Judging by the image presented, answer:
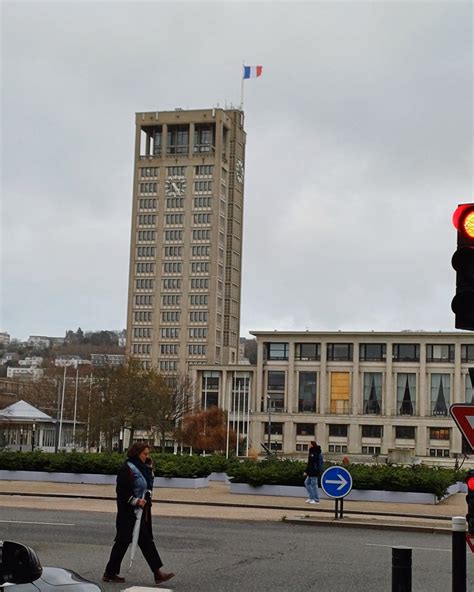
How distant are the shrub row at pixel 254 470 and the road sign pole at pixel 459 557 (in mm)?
20431

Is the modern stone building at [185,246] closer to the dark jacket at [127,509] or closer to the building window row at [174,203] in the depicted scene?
the building window row at [174,203]

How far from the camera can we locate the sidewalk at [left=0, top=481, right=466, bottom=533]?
69.5 ft

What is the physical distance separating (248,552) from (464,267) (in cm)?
911

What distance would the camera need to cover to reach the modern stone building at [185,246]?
16150cm

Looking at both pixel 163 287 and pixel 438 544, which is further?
pixel 163 287

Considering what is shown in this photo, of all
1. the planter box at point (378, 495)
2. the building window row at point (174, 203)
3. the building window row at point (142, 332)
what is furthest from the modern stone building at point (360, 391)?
the planter box at point (378, 495)

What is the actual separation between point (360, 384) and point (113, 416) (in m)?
43.8

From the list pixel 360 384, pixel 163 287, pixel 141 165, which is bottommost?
pixel 360 384

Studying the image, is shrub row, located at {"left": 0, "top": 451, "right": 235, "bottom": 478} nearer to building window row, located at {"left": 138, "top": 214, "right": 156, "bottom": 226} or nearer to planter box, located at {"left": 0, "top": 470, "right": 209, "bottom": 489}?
planter box, located at {"left": 0, "top": 470, "right": 209, "bottom": 489}

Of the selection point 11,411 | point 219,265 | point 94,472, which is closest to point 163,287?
point 219,265

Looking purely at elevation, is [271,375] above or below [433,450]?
above

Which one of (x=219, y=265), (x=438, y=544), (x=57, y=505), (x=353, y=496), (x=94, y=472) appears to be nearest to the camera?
(x=438, y=544)

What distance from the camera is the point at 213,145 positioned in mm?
167125

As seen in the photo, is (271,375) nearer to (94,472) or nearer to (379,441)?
(379,441)
